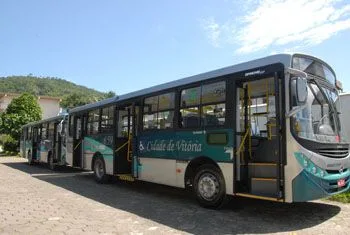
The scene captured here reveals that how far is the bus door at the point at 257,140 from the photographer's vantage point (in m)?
7.17

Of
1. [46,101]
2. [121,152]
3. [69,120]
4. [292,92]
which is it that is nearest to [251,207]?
[292,92]

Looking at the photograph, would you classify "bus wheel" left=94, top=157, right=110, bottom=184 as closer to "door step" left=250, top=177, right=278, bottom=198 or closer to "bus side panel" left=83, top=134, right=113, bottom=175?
"bus side panel" left=83, top=134, right=113, bottom=175

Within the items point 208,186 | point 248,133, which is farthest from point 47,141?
point 248,133

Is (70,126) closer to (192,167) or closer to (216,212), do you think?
(192,167)

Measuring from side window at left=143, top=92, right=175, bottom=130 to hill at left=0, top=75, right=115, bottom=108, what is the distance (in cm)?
6984

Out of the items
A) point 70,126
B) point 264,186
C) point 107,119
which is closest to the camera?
point 264,186

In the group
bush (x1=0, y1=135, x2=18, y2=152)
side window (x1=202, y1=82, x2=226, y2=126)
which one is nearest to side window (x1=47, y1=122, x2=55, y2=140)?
side window (x1=202, y1=82, x2=226, y2=126)

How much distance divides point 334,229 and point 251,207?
7.17 ft

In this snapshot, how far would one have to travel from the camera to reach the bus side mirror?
6859mm

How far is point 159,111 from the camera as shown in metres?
10.1

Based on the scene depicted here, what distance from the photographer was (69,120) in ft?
53.2

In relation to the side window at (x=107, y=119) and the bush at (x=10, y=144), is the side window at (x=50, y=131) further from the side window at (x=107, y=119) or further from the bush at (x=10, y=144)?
the bush at (x=10, y=144)

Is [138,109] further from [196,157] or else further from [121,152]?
[196,157]

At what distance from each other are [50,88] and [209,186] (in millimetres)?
92980
